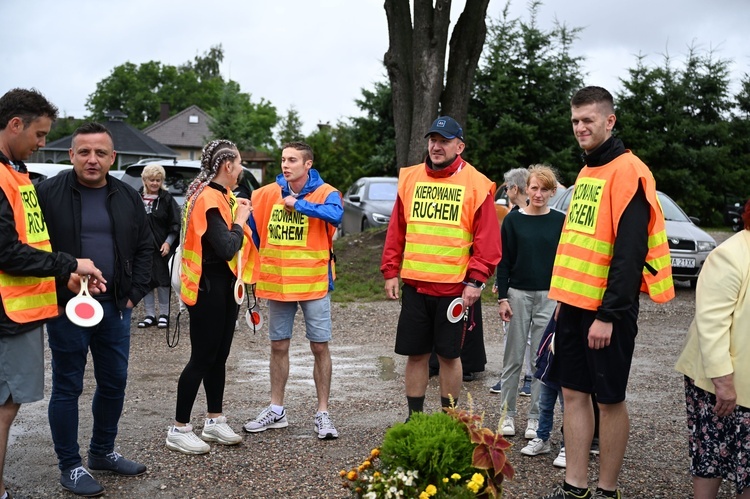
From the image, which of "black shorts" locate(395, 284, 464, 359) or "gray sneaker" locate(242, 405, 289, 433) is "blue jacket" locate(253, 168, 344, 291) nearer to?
"black shorts" locate(395, 284, 464, 359)

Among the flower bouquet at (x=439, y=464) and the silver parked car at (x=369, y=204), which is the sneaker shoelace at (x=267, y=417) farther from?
the silver parked car at (x=369, y=204)

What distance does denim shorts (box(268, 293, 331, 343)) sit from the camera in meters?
6.09

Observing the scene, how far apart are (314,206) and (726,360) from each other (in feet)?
9.80

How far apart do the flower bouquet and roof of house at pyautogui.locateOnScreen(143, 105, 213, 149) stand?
78087 mm

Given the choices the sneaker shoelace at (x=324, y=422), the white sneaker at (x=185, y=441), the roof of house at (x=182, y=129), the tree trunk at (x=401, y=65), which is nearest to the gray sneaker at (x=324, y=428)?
the sneaker shoelace at (x=324, y=422)

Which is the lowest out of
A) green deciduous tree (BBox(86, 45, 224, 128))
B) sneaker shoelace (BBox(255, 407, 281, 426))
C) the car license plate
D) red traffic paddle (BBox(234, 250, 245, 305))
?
sneaker shoelace (BBox(255, 407, 281, 426))

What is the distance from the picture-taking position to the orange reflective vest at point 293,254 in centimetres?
604

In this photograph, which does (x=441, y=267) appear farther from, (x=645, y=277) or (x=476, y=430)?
(x=476, y=430)

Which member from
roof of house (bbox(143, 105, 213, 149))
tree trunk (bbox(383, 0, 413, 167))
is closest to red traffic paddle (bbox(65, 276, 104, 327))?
tree trunk (bbox(383, 0, 413, 167))

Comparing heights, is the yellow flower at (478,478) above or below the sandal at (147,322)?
above

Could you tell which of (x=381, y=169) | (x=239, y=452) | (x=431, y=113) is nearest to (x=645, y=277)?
(x=239, y=452)

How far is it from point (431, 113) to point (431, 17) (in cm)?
164

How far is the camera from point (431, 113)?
577 inches

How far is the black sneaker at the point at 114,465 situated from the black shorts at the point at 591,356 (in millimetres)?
2641
